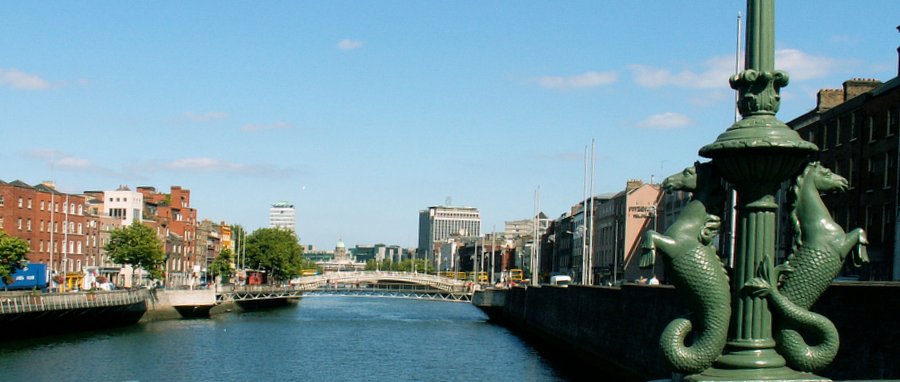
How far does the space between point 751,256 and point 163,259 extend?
336ft

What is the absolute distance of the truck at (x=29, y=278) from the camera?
80125 mm

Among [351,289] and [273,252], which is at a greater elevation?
[273,252]

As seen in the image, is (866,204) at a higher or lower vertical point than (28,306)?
higher

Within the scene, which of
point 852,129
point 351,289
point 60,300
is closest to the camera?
point 852,129

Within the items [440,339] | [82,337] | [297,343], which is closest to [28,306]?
[82,337]

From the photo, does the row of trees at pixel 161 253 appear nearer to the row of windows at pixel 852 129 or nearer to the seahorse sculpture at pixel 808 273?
the row of windows at pixel 852 129

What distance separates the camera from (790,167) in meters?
7.67

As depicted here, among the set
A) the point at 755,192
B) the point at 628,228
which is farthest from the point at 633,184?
the point at 755,192

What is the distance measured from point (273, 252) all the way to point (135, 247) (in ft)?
181

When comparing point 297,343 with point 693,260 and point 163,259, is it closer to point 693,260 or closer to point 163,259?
point 163,259

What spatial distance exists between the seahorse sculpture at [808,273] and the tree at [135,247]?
315ft

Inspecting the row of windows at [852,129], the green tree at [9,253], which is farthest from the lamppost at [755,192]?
the green tree at [9,253]

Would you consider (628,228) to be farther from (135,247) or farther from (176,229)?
(176,229)

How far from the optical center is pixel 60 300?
67.5 meters
